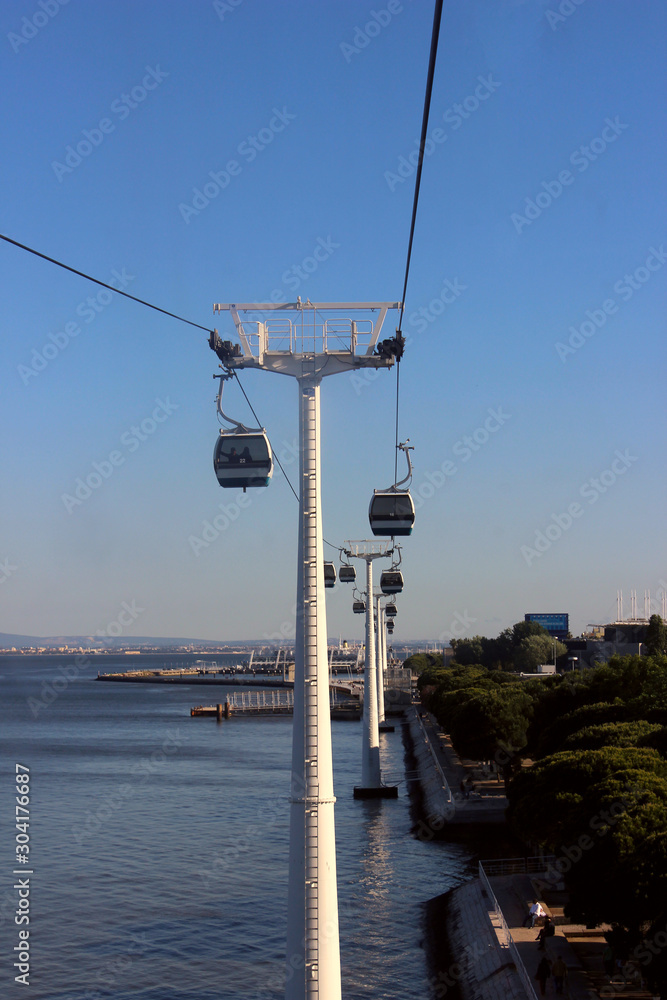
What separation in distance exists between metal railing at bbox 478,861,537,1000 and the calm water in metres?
3.03

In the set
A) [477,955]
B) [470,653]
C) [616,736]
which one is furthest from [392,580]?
[470,653]

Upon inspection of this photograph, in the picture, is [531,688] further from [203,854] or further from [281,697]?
[281,697]

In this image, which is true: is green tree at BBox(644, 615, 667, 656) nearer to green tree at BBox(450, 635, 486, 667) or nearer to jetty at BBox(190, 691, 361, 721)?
jetty at BBox(190, 691, 361, 721)

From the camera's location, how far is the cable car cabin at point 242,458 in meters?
15.0

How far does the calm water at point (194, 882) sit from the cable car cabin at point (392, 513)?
15.0 m

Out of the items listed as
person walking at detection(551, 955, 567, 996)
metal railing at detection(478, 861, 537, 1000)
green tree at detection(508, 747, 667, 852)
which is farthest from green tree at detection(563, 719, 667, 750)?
person walking at detection(551, 955, 567, 996)

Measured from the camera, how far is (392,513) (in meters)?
19.1

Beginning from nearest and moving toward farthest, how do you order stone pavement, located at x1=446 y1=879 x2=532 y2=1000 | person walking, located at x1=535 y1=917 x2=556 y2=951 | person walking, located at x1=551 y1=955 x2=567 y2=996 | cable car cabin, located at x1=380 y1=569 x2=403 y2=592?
person walking, located at x1=551 y1=955 x2=567 y2=996
person walking, located at x1=535 y1=917 x2=556 y2=951
stone pavement, located at x1=446 y1=879 x2=532 y2=1000
cable car cabin, located at x1=380 y1=569 x2=403 y2=592

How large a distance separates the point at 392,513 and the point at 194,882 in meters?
27.3

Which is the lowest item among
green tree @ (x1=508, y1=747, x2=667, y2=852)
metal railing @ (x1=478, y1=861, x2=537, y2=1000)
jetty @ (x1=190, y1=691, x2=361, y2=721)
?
jetty @ (x1=190, y1=691, x2=361, y2=721)

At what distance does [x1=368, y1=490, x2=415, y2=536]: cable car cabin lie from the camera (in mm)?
18969

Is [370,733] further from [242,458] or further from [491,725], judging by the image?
[242,458]

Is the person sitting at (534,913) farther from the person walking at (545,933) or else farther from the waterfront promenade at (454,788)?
the waterfront promenade at (454,788)

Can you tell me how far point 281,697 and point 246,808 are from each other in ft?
354
